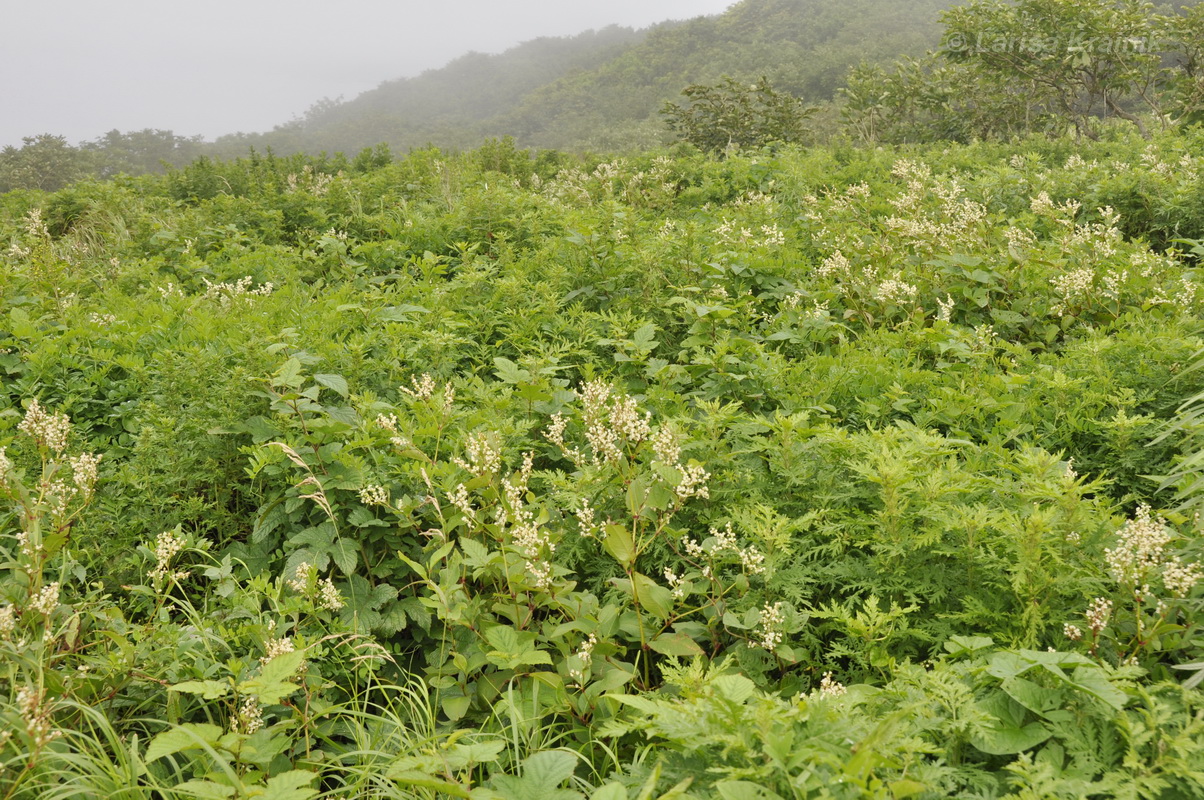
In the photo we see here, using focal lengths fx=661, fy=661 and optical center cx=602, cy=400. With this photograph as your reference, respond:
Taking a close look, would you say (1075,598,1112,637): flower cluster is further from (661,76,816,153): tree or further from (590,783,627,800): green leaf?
(661,76,816,153): tree

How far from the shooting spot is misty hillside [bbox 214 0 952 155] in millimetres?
39438

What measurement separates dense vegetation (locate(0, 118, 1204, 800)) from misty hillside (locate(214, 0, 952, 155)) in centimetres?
3040

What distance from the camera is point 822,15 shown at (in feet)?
159

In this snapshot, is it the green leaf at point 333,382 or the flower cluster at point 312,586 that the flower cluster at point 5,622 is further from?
the green leaf at point 333,382

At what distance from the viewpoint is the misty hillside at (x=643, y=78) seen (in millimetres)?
39438

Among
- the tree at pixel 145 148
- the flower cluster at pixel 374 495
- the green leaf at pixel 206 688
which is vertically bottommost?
the green leaf at pixel 206 688

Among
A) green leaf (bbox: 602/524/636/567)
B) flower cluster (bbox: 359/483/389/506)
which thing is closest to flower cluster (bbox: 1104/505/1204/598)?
green leaf (bbox: 602/524/636/567)

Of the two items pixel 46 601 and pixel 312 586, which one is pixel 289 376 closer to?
pixel 312 586

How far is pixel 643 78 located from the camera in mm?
47281

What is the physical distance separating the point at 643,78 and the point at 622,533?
50932 mm

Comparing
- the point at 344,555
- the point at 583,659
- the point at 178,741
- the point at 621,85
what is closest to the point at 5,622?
the point at 178,741

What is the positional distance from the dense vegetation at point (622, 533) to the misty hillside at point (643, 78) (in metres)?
30.4

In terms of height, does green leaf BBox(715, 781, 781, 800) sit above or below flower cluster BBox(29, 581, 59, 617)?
below

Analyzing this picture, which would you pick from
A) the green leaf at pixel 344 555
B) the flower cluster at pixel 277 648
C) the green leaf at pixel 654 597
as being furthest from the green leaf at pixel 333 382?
the green leaf at pixel 654 597
